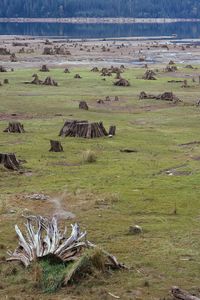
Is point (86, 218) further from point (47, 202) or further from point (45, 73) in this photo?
point (45, 73)

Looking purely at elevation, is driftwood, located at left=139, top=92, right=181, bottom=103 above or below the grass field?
below

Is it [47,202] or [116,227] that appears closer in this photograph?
[116,227]

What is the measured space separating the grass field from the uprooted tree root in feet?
0.64

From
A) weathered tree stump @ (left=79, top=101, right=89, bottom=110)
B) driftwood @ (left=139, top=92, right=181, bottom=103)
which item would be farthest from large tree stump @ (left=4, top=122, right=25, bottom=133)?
driftwood @ (left=139, top=92, right=181, bottom=103)

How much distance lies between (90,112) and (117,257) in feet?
99.8

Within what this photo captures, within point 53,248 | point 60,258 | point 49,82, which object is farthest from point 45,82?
point 60,258

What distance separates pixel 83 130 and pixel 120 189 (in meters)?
12.1

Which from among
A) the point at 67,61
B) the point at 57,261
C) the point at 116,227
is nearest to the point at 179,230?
the point at 116,227

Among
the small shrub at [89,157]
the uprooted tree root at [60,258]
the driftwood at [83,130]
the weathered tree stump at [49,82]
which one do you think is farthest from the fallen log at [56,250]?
the weathered tree stump at [49,82]

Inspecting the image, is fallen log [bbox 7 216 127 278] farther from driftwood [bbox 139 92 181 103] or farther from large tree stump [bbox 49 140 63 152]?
driftwood [bbox 139 92 181 103]

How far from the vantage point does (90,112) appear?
154 feet

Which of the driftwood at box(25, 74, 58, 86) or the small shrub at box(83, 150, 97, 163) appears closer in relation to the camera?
the small shrub at box(83, 150, 97, 163)

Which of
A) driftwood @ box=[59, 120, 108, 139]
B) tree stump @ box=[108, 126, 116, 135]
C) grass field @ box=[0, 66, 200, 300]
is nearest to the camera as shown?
grass field @ box=[0, 66, 200, 300]

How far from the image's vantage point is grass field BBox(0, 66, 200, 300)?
15.3m
